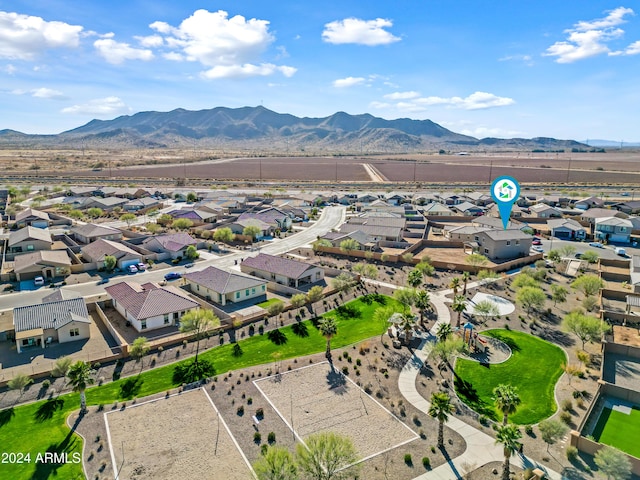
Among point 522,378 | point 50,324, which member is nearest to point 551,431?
point 522,378

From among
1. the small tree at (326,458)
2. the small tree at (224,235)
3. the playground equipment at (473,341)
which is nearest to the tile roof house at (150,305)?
the small tree at (326,458)

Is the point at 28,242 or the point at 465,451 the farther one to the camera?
the point at 28,242

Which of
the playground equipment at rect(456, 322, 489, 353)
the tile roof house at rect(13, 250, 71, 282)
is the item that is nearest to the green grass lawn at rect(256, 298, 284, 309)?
the playground equipment at rect(456, 322, 489, 353)

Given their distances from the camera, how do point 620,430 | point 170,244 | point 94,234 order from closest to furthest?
point 620,430
point 170,244
point 94,234

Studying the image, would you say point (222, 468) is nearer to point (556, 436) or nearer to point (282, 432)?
point (282, 432)

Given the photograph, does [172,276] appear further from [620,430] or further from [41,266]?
[620,430]

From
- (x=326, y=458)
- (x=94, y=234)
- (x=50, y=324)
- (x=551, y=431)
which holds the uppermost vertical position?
(x=94, y=234)
